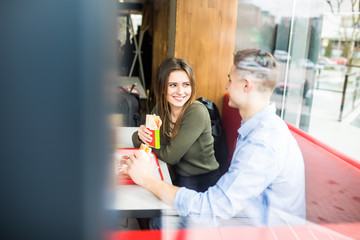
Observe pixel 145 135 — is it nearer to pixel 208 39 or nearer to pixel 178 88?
pixel 178 88

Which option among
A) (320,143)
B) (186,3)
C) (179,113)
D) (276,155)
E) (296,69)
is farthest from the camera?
(296,69)

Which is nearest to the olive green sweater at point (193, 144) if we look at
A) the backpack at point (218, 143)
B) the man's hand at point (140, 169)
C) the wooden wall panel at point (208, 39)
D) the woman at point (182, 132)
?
the woman at point (182, 132)

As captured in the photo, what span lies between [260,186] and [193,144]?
29.9 inches

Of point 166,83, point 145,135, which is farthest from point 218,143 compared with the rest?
point 145,135

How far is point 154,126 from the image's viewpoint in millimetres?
1592

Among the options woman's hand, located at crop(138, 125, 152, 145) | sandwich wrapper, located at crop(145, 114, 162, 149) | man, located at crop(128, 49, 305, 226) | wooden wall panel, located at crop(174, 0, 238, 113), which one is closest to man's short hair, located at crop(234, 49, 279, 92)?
man, located at crop(128, 49, 305, 226)

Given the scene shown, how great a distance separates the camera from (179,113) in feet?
6.18

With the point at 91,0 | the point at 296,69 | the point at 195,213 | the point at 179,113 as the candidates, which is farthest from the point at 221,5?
the point at 91,0

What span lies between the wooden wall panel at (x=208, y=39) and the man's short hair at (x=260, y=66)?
1597 millimetres

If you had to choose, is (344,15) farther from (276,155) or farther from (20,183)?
(20,183)

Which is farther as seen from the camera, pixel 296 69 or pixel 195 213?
pixel 296 69

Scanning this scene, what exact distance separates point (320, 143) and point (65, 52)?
1.54 m

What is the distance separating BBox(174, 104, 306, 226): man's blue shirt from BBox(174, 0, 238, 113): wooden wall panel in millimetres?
1752

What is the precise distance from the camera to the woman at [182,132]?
5.61 ft
